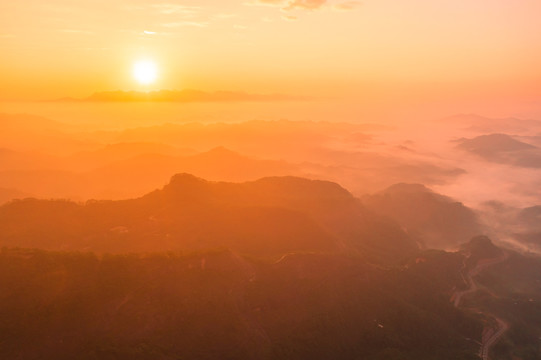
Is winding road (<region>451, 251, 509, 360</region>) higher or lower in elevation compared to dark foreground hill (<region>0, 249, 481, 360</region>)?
lower

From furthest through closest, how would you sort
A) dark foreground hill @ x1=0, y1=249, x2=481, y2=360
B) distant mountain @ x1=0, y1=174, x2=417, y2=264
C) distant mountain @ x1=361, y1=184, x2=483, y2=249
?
distant mountain @ x1=361, y1=184, x2=483, y2=249
distant mountain @ x1=0, y1=174, x2=417, y2=264
dark foreground hill @ x1=0, y1=249, x2=481, y2=360

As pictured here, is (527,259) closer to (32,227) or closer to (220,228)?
(220,228)

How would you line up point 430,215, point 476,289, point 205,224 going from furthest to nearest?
point 430,215 → point 476,289 → point 205,224

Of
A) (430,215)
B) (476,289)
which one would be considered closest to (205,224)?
(476,289)

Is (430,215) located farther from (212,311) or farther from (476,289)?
(212,311)

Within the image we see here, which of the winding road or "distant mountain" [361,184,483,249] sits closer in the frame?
the winding road

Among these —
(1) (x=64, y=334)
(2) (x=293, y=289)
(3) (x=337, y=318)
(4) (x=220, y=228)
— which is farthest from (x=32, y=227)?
(3) (x=337, y=318)

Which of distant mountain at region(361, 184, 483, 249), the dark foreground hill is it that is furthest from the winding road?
distant mountain at region(361, 184, 483, 249)

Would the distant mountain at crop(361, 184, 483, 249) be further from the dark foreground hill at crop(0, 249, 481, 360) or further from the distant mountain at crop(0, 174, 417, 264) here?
the dark foreground hill at crop(0, 249, 481, 360)
